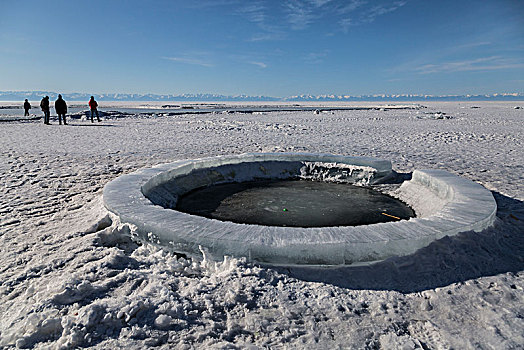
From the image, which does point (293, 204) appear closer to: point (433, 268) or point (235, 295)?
point (433, 268)

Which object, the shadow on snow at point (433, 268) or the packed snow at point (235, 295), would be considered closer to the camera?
the packed snow at point (235, 295)

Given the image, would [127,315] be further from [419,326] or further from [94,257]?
[419,326]

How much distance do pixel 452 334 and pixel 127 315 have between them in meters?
2.15

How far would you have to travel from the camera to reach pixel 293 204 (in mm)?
5328

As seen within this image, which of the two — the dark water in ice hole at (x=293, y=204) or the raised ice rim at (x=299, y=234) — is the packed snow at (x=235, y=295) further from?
the dark water in ice hole at (x=293, y=204)

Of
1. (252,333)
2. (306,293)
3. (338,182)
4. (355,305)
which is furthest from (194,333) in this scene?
(338,182)

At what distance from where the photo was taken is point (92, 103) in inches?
739

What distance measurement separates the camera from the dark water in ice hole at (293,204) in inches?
184

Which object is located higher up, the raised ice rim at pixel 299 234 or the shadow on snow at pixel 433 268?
the raised ice rim at pixel 299 234

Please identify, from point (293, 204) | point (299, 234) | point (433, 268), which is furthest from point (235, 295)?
point (293, 204)

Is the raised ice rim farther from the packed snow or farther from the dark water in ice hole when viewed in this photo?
the dark water in ice hole

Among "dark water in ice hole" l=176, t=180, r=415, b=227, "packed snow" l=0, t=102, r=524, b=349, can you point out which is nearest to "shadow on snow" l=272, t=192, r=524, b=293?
"packed snow" l=0, t=102, r=524, b=349

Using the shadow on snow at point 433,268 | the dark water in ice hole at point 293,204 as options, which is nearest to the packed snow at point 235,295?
the shadow on snow at point 433,268

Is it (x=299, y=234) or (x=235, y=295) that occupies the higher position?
(x=299, y=234)
